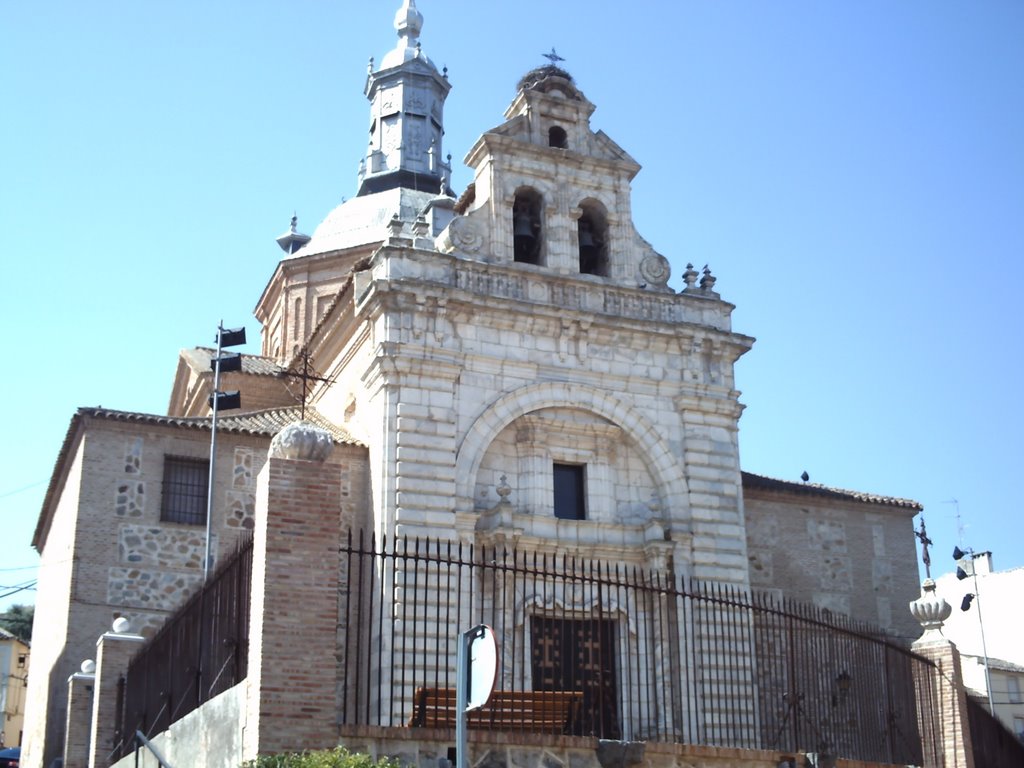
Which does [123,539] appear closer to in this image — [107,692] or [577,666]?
[107,692]

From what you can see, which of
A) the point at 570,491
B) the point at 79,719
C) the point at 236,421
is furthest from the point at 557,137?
the point at 79,719

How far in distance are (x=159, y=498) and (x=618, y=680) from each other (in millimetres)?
8258

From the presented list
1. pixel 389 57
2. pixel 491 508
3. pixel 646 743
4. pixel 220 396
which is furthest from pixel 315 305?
pixel 646 743

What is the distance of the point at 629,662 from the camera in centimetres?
2091

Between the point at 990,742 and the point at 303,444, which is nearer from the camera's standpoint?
the point at 303,444

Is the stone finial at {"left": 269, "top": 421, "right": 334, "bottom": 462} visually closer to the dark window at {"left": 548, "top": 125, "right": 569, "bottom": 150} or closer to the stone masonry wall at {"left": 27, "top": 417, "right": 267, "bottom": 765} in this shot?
the stone masonry wall at {"left": 27, "top": 417, "right": 267, "bottom": 765}

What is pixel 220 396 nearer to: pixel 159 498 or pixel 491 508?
pixel 159 498

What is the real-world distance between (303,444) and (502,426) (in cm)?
1102

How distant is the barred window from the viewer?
22.8m

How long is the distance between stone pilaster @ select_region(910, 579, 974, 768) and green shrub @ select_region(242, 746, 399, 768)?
27.8 ft

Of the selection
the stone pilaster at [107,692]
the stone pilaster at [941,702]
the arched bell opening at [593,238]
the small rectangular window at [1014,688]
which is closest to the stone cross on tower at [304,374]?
the arched bell opening at [593,238]

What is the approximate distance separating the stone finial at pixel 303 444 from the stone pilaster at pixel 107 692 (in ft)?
22.1

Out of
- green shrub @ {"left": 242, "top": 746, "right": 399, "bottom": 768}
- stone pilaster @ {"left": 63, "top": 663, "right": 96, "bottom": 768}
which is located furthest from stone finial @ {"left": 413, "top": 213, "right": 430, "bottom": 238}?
green shrub @ {"left": 242, "top": 746, "right": 399, "bottom": 768}

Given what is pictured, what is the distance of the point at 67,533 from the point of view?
23.1 metres
